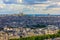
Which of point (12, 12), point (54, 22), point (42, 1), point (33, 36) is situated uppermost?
point (42, 1)

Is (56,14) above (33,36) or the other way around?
above

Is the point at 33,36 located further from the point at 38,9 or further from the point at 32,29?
the point at 38,9

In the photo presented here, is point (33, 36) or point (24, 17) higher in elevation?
point (24, 17)

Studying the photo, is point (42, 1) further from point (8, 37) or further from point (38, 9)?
point (8, 37)

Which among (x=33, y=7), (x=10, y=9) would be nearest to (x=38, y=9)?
(x=33, y=7)

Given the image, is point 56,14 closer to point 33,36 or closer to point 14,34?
point 33,36

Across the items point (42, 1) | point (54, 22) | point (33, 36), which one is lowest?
point (33, 36)

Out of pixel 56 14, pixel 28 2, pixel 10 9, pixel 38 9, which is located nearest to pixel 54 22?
pixel 56 14
